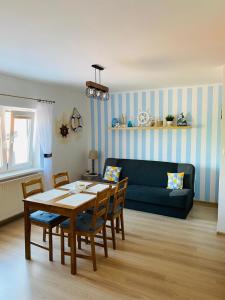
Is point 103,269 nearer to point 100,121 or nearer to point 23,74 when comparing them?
point 23,74

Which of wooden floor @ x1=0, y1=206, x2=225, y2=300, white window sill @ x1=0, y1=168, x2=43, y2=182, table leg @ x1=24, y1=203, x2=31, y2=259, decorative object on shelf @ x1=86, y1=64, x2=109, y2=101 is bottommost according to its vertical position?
wooden floor @ x1=0, y1=206, x2=225, y2=300

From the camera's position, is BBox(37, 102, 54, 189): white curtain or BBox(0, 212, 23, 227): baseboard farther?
BBox(37, 102, 54, 189): white curtain

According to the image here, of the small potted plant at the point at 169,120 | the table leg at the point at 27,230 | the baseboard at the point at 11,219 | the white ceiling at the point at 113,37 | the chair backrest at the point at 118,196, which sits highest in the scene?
the white ceiling at the point at 113,37

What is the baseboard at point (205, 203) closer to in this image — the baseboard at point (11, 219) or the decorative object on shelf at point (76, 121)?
the decorative object on shelf at point (76, 121)

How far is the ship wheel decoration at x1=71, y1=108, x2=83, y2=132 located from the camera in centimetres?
529

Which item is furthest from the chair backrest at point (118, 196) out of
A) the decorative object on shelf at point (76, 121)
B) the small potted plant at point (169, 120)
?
the decorative object on shelf at point (76, 121)

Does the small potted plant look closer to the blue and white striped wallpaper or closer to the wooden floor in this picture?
the blue and white striped wallpaper

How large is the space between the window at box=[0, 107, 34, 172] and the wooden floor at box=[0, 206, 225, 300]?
1.20 meters

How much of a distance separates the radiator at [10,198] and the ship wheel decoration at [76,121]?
Answer: 1.66m

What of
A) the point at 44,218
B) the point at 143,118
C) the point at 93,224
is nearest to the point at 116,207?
the point at 93,224

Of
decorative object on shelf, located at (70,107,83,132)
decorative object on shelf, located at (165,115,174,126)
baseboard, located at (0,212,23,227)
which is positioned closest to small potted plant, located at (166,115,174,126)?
decorative object on shelf, located at (165,115,174,126)

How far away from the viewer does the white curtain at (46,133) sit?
4359 millimetres

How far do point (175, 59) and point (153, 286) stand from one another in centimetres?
257

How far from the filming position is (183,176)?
14.5ft
